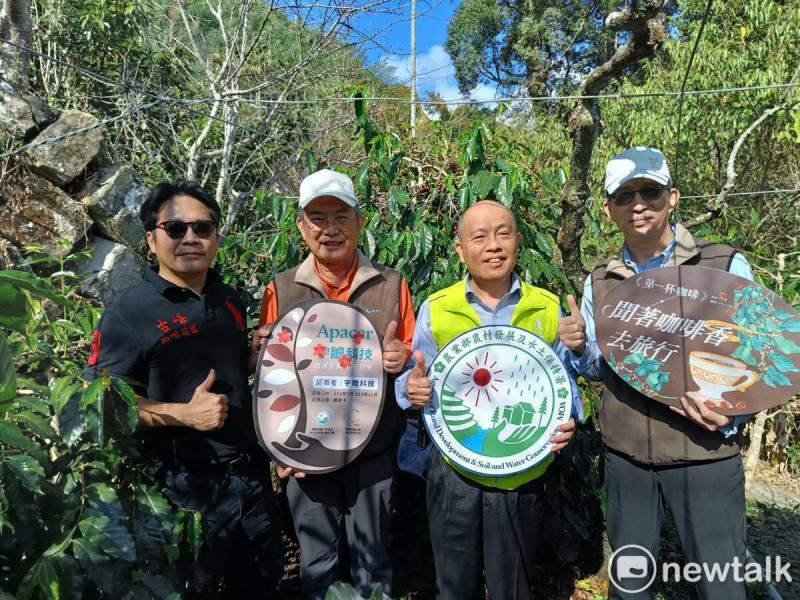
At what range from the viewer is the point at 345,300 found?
2.33 metres

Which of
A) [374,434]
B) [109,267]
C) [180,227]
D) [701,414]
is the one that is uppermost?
[109,267]

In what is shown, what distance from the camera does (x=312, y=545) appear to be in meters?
2.21

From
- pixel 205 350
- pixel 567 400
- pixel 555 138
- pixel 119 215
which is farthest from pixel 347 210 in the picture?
pixel 555 138

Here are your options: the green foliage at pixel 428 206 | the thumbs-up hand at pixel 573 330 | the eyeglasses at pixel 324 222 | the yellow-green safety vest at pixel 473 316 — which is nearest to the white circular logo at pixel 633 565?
the yellow-green safety vest at pixel 473 316

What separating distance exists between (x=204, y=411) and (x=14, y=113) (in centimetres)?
459

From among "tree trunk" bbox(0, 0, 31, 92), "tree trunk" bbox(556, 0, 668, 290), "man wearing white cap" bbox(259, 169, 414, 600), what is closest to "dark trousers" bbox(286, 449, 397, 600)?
"man wearing white cap" bbox(259, 169, 414, 600)

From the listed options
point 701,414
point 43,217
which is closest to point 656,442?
point 701,414

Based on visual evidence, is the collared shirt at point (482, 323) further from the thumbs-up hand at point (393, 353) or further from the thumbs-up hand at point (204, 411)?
the thumbs-up hand at point (204, 411)

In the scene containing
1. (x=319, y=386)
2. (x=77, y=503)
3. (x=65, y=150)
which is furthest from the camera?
(x=65, y=150)

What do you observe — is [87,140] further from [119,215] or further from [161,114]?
[161,114]

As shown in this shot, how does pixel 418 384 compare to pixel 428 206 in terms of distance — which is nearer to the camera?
pixel 418 384

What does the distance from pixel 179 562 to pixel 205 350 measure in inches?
29.1

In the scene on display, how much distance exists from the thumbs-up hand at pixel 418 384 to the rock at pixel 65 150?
4380 millimetres

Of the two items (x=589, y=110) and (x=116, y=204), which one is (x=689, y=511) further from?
(x=116, y=204)
